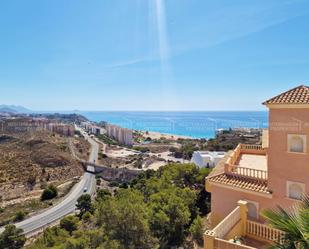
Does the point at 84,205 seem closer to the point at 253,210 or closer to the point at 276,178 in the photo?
the point at 253,210

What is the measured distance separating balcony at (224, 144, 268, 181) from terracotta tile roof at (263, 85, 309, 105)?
248 centimetres

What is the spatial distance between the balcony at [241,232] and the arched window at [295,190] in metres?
1.24

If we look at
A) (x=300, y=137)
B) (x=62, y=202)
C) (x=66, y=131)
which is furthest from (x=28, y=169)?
(x=300, y=137)

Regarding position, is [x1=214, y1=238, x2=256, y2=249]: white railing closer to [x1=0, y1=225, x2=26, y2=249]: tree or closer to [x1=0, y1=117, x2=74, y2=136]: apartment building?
[x1=0, y1=225, x2=26, y2=249]: tree

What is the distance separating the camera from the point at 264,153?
41.8 ft

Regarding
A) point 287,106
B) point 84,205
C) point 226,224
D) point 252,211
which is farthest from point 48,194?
point 287,106

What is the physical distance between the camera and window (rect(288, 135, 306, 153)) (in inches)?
311

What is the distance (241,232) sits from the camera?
27.4 ft

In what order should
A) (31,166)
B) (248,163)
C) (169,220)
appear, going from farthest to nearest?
(31,166)
(169,220)
(248,163)

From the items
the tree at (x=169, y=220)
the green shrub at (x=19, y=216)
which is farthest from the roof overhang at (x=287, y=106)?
the green shrub at (x=19, y=216)

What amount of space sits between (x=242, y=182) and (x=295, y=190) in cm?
170

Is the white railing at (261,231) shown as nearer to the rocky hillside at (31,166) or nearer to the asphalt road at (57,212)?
the asphalt road at (57,212)

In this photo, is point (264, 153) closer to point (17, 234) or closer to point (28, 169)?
point (17, 234)

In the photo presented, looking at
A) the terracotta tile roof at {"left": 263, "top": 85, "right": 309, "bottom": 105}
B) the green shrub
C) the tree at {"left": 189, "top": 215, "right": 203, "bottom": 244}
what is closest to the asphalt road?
the green shrub
